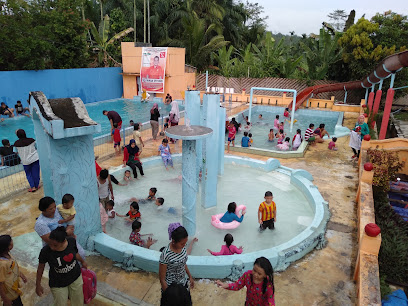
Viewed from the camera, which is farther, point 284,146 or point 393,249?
point 284,146

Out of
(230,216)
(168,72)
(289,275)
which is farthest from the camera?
(168,72)

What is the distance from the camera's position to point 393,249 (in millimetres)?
5648

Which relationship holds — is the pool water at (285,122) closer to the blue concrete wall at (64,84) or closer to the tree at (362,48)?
the tree at (362,48)

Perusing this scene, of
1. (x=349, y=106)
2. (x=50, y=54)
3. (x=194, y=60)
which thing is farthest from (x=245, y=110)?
(x=50, y=54)

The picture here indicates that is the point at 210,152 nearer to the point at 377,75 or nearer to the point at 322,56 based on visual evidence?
the point at 377,75

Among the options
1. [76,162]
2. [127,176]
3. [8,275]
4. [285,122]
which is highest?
[76,162]

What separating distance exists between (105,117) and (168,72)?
261 inches

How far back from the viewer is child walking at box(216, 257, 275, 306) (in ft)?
9.48

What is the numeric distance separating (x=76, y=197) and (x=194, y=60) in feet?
77.4

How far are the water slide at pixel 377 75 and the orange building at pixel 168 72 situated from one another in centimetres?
884

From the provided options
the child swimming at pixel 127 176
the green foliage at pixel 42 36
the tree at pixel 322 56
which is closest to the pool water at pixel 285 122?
the tree at pixel 322 56

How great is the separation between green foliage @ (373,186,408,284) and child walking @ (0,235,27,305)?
17.6 feet

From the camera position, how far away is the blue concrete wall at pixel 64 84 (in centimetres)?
1794

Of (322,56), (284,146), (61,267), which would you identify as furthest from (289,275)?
(322,56)
